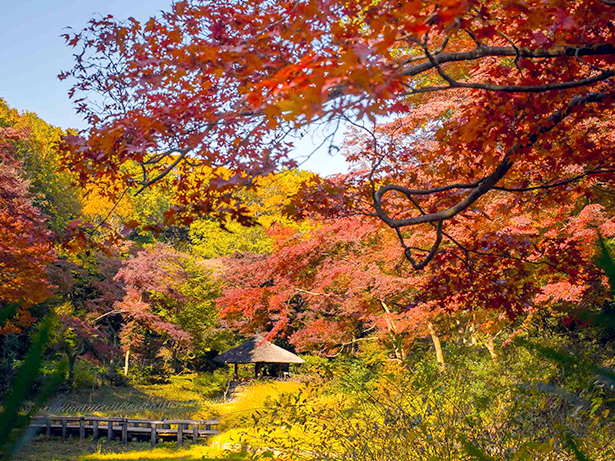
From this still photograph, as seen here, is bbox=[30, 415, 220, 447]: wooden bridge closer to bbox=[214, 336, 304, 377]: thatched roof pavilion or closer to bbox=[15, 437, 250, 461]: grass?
bbox=[15, 437, 250, 461]: grass

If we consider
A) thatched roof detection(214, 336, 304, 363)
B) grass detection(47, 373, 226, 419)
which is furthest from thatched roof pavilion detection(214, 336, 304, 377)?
grass detection(47, 373, 226, 419)

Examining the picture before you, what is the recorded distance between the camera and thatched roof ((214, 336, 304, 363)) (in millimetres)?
15422

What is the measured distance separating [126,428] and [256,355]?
564 centimetres

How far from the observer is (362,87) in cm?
196

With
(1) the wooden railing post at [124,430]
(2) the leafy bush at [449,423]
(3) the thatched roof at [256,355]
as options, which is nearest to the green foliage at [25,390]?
(2) the leafy bush at [449,423]

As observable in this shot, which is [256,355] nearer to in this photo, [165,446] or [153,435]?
[153,435]

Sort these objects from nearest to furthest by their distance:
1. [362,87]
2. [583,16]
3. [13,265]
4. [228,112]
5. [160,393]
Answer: [362,87] → [583,16] → [228,112] → [13,265] → [160,393]

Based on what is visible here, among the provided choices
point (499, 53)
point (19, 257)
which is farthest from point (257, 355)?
point (499, 53)

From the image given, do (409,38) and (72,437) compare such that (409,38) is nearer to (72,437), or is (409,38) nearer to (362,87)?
(362,87)

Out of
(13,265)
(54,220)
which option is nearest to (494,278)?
(13,265)

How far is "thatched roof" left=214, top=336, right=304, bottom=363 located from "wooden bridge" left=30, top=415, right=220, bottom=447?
15.4 feet

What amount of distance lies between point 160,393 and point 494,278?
48.6 ft

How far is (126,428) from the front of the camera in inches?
411

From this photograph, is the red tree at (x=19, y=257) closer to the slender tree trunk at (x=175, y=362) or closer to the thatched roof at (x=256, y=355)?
the thatched roof at (x=256, y=355)
